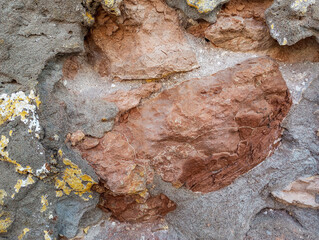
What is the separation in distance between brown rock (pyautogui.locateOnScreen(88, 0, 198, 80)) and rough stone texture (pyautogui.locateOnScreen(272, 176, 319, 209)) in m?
0.60

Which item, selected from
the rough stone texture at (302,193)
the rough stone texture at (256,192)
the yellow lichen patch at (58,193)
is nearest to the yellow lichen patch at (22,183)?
the yellow lichen patch at (58,193)

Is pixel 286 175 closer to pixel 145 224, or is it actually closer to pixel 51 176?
pixel 145 224

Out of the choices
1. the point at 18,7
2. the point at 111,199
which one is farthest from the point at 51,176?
the point at 18,7

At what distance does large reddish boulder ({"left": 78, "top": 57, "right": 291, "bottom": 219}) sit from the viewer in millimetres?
966

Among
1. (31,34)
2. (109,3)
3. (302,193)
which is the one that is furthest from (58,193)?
(302,193)

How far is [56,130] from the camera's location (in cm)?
91

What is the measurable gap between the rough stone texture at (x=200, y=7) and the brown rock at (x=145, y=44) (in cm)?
4

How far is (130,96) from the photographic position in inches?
38.7

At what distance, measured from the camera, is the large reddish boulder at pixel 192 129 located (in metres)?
0.97

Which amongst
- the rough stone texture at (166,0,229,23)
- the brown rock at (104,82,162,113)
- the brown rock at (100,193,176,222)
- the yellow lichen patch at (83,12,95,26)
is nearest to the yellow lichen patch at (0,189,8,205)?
the brown rock at (100,193,176,222)

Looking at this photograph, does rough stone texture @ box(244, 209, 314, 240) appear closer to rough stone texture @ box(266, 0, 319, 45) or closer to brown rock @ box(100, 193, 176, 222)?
brown rock @ box(100, 193, 176, 222)

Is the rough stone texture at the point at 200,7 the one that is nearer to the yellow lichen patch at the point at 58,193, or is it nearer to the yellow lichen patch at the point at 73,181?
the yellow lichen patch at the point at 73,181

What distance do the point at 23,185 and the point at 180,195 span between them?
0.56 meters

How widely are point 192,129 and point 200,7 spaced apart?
40 cm
